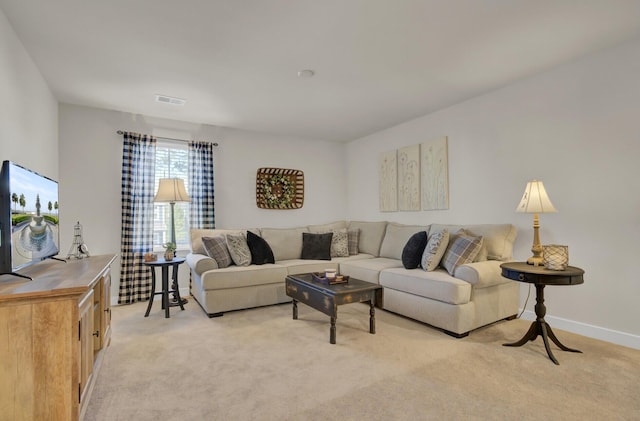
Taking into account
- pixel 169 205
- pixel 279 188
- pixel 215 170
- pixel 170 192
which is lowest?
pixel 169 205

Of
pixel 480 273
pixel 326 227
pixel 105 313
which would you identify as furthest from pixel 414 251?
pixel 105 313

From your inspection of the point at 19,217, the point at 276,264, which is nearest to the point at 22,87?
Answer: the point at 19,217

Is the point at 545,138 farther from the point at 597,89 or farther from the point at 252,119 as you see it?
the point at 252,119

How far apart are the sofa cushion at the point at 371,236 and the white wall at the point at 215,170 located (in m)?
0.97

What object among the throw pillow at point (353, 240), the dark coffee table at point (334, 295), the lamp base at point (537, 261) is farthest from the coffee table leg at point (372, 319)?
the throw pillow at point (353, 240)

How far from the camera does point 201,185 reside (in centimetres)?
470

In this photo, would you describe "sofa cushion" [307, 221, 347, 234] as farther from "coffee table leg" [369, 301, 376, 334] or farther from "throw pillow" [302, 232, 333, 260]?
"coffee table leg" [369, 301, 376, 334]

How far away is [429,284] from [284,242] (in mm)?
2247

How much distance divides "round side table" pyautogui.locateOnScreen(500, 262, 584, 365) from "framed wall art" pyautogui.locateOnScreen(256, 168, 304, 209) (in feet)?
11.5

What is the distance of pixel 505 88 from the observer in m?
3.57

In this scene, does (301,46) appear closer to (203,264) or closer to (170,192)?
(170,192)

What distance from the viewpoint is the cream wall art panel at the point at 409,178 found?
4609 mm

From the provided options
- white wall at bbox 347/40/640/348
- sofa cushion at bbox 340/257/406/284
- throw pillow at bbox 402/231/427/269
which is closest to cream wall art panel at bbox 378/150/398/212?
sofa cushion at bbox 340/257/406/284

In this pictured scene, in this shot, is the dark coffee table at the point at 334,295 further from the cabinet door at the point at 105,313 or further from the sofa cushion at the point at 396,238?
the cabinet door at the point at 105,313
